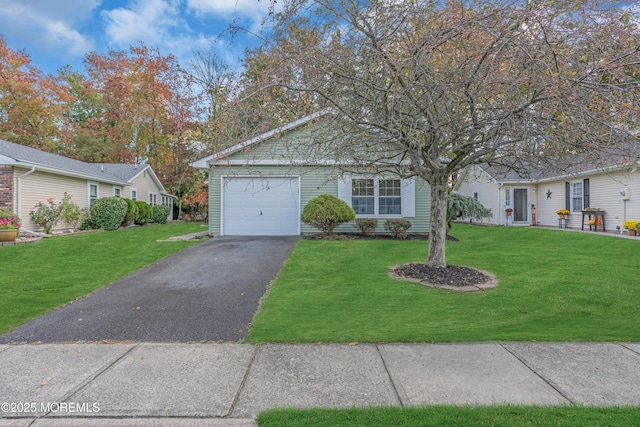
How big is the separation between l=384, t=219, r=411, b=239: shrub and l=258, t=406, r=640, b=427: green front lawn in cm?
955

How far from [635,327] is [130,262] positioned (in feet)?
32.0

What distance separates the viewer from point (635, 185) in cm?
1220

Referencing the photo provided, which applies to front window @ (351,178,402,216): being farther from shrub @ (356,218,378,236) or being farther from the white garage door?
the white garage door

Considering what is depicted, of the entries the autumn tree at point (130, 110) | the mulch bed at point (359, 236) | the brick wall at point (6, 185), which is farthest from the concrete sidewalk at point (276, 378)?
the autumn tree at point (130, 110)

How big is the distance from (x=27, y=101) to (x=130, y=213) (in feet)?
50.8

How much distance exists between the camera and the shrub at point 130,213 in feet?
56.9

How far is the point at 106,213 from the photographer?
1555cm

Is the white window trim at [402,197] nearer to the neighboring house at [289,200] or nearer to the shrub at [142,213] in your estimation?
the neighboring house at [289,200]

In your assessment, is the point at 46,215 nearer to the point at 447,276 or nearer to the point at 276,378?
the point at 276,378

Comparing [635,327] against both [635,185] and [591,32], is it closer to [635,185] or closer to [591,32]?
[591,32]

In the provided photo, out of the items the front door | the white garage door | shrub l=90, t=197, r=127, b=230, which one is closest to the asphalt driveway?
the white garage door

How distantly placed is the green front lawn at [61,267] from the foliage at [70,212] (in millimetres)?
3150

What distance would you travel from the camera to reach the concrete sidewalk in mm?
2637

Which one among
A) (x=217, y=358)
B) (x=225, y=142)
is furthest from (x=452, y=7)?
(x=217, y=358)
